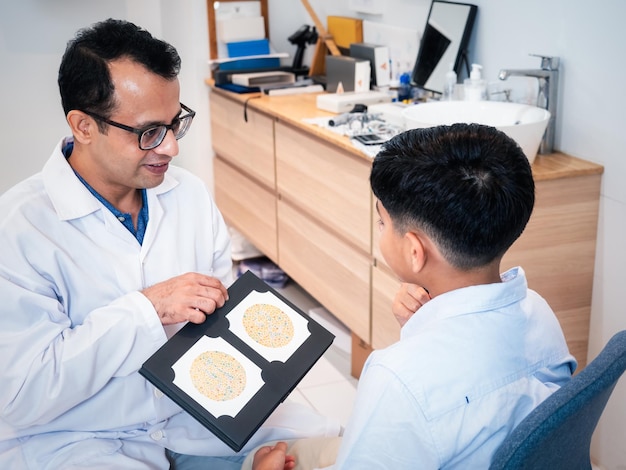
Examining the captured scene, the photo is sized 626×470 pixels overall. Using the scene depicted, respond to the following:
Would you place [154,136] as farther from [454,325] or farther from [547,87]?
[547,87]

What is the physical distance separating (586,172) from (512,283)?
1.14 metres

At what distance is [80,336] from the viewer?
137 cm

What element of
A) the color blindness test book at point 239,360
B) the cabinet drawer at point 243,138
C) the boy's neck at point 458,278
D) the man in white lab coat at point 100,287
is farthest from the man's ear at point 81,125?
the cabinet drawer at point 243,138

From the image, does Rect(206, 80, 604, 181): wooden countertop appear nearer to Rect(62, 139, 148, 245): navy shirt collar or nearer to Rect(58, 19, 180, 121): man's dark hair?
Rect(62, 139, 148, 245): navy shirt collar

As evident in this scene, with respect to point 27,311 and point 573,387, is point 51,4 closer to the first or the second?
point 27,311

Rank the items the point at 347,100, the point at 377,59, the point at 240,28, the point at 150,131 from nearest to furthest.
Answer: the point at 150,131 < the point at 347,100 < the point at 377,59 < the point at 240,28

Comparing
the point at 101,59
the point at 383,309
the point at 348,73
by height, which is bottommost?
the point at 383,309

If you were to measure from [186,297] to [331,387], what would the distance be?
58.8 inches

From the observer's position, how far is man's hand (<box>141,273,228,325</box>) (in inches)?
53.9

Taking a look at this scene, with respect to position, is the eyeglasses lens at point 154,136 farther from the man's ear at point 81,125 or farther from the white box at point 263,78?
the white box at point 263,78

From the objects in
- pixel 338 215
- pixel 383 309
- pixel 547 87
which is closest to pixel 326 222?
pixel 338 215

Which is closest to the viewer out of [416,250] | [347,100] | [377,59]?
[416,250]

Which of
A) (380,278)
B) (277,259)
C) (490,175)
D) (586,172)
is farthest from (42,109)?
(490,175)

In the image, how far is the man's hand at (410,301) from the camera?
4.55 feet
